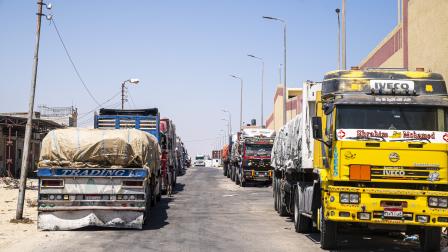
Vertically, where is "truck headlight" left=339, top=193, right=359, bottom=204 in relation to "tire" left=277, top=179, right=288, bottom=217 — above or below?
above

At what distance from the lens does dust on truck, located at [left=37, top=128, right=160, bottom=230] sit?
1487 cm

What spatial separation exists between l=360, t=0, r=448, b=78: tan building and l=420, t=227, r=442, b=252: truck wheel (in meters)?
8.53

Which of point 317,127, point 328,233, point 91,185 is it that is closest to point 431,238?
point 328,233

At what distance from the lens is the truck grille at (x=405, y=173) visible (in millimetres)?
11203

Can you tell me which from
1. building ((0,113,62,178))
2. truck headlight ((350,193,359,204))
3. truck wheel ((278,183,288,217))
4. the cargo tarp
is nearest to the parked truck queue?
the cargo tarp

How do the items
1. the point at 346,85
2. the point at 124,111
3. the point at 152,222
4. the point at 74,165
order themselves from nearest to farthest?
the point at 346,85
the point at 74,165
the point at 152,222
the point at 124,111

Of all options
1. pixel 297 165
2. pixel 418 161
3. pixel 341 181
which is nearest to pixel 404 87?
pixel 418 161

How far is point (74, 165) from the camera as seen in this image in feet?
49.9

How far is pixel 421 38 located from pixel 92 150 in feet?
44.0

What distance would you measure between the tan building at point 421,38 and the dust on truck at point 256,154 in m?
9.48

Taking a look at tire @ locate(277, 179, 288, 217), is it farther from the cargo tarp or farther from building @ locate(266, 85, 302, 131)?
building @ locate(266, 85, 302, 131)

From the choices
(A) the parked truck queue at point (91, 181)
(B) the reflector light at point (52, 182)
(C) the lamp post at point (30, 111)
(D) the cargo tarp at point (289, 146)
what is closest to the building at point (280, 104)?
(D) the cargo tarp at point (289, 146)

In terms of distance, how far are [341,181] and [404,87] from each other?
2.30 metres

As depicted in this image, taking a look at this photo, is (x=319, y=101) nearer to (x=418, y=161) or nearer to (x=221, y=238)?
(x=418, y=161)
